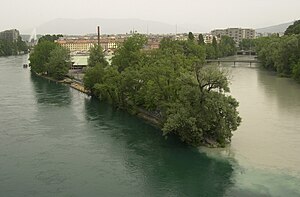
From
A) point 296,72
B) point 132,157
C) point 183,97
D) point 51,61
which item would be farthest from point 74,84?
point 132,157

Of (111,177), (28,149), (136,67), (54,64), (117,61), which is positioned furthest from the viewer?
(54,64)

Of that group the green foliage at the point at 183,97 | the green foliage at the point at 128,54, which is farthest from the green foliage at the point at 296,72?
the green foliage at the point at 183,97

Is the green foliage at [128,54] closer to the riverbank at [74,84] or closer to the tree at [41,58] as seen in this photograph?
the riverbank at [74,84]

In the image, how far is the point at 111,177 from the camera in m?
10.7

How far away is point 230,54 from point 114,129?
148ft

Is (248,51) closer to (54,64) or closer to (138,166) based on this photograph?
(54,64)

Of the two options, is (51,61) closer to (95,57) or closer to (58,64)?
(58,64)

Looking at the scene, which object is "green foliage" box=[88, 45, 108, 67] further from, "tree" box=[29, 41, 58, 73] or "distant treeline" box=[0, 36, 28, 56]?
"distant treeline" box=[0, 36, 28, 56]

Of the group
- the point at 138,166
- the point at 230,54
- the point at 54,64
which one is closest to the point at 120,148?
the point at 138,166

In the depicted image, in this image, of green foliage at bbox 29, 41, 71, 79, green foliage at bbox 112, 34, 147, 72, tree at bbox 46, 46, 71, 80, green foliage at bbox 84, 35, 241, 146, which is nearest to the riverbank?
tree at bbox 46, 46, 71, 80

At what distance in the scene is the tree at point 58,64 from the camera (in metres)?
31.2

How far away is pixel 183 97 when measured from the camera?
1326 cm

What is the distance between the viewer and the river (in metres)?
10.0

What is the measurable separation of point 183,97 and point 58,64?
19793 millimetres
